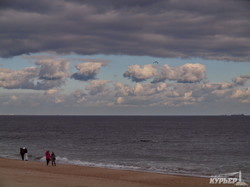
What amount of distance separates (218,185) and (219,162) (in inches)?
666

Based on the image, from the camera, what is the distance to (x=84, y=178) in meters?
28.2

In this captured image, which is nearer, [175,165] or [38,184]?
[38,184]

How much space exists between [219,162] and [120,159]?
11660 mm

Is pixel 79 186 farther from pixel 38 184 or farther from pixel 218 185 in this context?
pixel 218 185

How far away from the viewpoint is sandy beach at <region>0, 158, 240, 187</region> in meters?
25.3

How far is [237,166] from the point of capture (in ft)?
127

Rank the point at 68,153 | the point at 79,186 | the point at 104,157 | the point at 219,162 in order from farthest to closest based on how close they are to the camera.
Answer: the point at 68,153
the point at 104,157
the point at 219,162
the point at 79,186

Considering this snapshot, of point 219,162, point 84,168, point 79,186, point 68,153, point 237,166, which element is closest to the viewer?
point 79,186

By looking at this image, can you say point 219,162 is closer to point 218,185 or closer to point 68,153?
point 218,185

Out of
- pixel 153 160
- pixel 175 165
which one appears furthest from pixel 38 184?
pixel 153 160

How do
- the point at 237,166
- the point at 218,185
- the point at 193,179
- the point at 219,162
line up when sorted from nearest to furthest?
the point at 218,185, the point at 193,179, the point at 237,166, the point at 219,162

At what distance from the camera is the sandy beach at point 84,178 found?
83.1 ft

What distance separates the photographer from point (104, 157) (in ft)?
155

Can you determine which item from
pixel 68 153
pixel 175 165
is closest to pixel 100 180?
pixel 175 165
